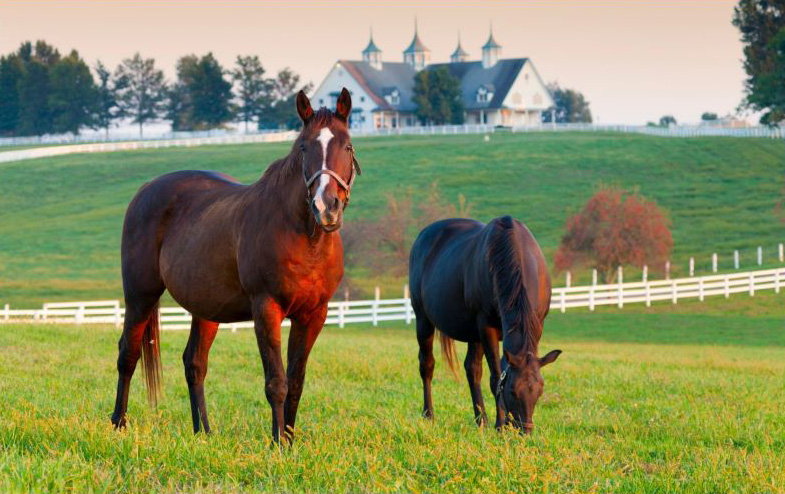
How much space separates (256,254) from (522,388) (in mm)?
2185

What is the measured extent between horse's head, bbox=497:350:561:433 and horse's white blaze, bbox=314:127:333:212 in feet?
6.55

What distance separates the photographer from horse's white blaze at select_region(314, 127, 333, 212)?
6.60 m

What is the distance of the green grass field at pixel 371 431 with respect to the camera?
5.91 m

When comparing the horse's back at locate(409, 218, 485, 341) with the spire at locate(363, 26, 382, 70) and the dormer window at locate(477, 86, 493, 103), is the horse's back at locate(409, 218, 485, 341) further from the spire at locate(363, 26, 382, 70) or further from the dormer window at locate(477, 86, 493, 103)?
the spire at locate(363, 26, 382, 70)

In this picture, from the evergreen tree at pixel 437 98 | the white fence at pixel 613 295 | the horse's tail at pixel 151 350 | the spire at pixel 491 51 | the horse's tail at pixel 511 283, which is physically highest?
the spire at pixel 491 51

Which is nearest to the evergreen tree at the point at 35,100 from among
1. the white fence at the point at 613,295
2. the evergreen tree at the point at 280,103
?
the evergreen tree at the point at 280,103

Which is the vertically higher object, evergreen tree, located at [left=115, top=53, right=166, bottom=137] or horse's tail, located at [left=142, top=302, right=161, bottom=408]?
evergreen tree, located at [left=115, top=53, right=166, bottom=137]

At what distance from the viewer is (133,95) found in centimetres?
11362

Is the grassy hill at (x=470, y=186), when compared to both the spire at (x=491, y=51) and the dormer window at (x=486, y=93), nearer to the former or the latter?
the dormer window at (x=486, y=93)

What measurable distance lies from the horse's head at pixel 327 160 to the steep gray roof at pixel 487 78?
107m

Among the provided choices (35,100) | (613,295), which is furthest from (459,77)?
(613,295)

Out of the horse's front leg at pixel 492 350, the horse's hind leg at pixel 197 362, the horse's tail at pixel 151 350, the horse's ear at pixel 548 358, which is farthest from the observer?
the horse's tail at pixel 151 350

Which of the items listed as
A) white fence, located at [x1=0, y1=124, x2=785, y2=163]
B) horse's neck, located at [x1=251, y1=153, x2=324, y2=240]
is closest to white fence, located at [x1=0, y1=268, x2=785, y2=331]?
horse's neck, located at [x1=251, y1=153, x2=324, y2=240]

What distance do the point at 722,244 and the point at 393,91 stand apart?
6897cm
